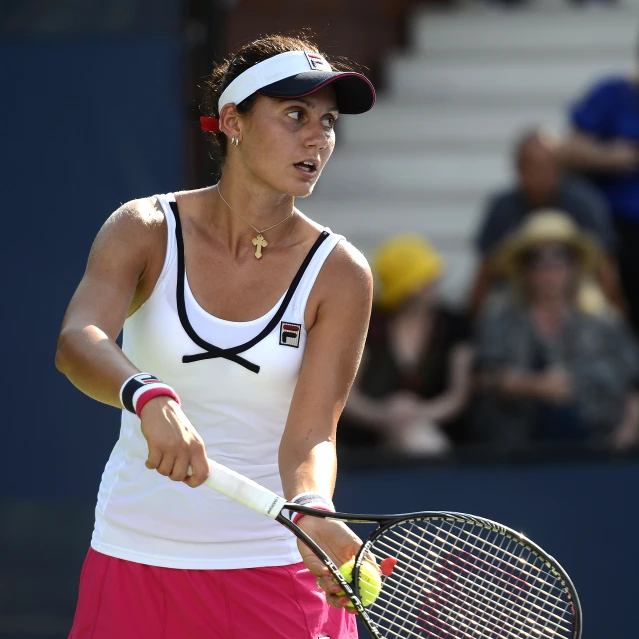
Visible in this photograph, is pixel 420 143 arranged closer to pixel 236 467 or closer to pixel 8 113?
pixel 8 113

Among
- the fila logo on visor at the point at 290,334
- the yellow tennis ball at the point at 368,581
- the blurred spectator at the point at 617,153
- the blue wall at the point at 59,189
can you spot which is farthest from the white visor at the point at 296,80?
the blurred spectator at the point at 617,153

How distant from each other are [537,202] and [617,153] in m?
0.54

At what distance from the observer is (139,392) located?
2303mm

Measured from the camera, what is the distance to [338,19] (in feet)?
23.7

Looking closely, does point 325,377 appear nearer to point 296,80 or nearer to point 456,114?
point 296,80

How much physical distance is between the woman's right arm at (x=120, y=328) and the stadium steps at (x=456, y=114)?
366 centimetres

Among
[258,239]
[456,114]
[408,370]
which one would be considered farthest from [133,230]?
[456,114]

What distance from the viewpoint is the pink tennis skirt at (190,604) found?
2.65m

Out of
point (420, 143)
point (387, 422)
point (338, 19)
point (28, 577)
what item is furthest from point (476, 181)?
point (28, 577)

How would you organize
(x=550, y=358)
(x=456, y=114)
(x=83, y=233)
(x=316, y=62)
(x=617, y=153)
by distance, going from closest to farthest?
(x=316, y=62) < (x=83, y=233) < (x=550, y=358) < (x=617, y=153) < (x=456, y=114)

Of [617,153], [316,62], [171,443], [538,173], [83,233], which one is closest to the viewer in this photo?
[171,443]

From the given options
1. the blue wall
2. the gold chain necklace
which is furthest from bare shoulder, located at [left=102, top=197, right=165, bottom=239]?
the blue wall

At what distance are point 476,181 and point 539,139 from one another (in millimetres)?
1302

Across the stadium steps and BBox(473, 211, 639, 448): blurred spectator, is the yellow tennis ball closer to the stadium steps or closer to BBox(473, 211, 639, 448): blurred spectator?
BBox(473, 211, 639, 448): blurred spectator
